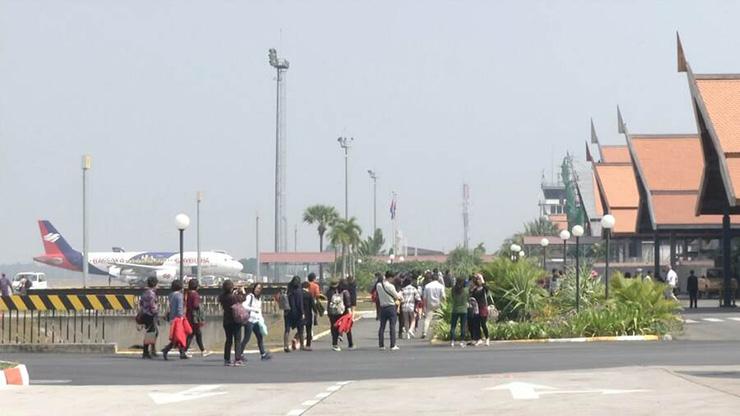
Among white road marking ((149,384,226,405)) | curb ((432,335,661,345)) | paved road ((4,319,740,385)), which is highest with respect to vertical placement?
curb ((432,335,661,345))

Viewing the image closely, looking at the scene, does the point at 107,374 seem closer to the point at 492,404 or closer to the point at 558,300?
the point at 492,404

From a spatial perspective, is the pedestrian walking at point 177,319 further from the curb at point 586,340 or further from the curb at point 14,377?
the curb at point 586,340

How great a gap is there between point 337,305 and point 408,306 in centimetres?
527

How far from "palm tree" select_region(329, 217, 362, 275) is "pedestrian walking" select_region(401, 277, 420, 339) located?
8450cm

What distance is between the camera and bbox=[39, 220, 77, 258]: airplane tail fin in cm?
14075

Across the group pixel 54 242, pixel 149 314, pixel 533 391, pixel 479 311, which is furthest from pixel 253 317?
pixel 54 242

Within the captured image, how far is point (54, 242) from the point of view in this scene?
141 metres

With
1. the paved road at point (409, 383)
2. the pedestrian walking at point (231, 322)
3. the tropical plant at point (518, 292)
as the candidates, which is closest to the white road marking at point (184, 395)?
the paved road at point (409, 383)

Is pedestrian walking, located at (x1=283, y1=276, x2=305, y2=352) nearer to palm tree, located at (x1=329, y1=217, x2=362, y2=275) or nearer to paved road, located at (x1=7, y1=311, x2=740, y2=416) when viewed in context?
paved road, located at (x1=7, y1=311, x2=740, y2=416)

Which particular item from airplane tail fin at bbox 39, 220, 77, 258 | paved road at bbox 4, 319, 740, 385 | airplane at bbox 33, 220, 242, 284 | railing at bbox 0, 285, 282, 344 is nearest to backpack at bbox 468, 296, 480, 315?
paved road at bbox 4, 319, 740, 385

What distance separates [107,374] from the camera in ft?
77.8

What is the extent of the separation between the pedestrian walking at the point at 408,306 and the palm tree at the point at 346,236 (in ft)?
277

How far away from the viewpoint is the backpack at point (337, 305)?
101ft

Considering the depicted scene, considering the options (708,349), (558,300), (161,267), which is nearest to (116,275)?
(161,267)
